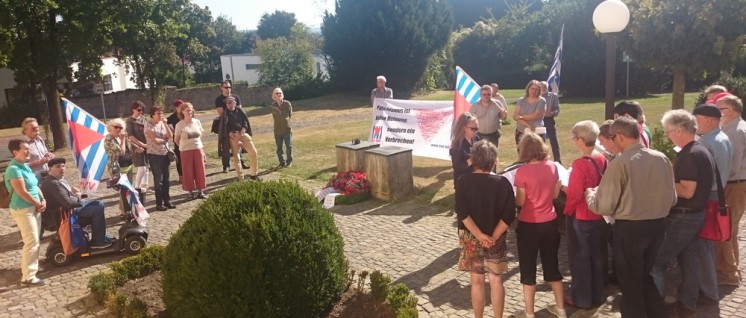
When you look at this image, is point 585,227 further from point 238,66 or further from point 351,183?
point 238,66

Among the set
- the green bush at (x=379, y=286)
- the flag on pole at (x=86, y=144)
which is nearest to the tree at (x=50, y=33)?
the flag on pole at (x=86, y=144)

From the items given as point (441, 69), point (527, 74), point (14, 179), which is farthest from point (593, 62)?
point (14, 179)

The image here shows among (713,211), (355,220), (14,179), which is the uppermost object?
(14,179)

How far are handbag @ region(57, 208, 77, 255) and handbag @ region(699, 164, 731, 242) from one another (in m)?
7.46

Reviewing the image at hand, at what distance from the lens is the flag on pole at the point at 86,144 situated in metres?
8.75

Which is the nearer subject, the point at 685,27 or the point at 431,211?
the point at 431,211

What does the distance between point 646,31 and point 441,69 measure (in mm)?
27611

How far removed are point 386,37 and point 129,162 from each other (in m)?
28.8

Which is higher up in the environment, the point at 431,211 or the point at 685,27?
the point at 685,27

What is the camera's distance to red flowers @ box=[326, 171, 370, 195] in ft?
35.1

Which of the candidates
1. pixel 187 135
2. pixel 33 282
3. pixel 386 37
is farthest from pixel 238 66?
pixel 33 282

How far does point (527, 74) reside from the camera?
40.2 m

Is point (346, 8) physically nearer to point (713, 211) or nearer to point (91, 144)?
point (91, 144)

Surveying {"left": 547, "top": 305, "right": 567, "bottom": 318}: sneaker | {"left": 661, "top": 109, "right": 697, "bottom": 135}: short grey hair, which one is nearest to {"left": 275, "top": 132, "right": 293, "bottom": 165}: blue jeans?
{"left": 547, "top": 305, "right": 567, "bottom": 318}: sneaker
